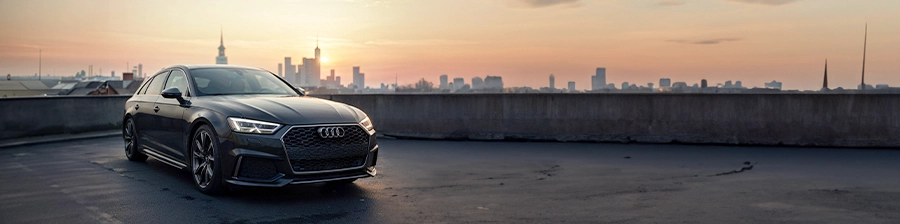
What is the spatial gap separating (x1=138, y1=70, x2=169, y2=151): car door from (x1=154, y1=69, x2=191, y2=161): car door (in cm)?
8

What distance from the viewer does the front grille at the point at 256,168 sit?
6.73 meters

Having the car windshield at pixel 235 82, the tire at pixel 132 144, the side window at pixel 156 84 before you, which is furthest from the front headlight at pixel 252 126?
the tire at pixel 132 144

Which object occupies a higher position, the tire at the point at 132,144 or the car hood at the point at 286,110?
the car hood at the point at 286,110

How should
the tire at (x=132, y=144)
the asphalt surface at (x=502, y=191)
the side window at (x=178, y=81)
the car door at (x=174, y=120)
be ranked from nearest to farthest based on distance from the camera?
the asphalt surface at (x=502, y=191), the car door at (x=174, y=120), the side window at (x=178, y=81), the tire at (x=132, y=144)

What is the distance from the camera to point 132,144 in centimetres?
983

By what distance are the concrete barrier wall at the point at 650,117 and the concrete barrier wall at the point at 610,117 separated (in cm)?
2

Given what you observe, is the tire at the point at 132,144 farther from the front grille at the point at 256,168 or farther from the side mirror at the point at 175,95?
the front grille at the point at 256,168

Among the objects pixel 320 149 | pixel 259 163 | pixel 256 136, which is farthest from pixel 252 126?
pixel 320 149

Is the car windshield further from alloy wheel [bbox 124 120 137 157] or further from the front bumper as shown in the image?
alloy wheel [bbox 124 120 137 157]

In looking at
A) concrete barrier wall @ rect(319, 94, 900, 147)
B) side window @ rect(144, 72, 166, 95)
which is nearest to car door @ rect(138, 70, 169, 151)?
side window @ rect(144, 72, 166, 95)

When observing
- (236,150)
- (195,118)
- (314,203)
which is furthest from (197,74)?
(314,203)

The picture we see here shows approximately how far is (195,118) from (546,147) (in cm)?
663

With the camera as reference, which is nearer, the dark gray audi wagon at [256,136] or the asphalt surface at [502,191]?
the asphalt surface at [502,191]

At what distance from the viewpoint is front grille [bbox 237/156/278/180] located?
22.1ft
